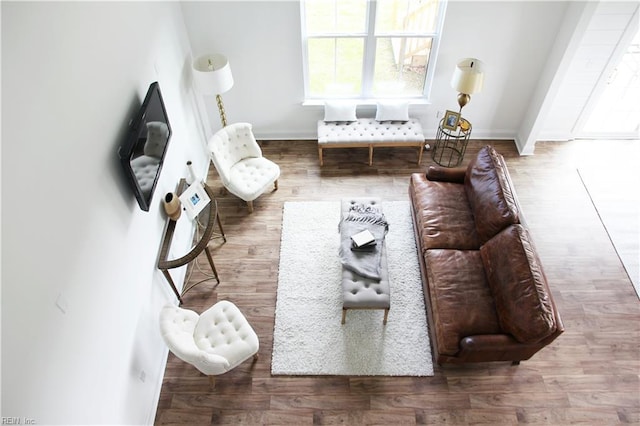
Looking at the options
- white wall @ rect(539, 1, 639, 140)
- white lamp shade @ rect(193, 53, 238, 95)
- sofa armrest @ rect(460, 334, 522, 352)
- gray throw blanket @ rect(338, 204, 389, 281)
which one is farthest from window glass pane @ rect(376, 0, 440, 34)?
sofa armrest @ rect(460, 334, 522, 352)

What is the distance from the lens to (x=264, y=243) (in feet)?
14.2

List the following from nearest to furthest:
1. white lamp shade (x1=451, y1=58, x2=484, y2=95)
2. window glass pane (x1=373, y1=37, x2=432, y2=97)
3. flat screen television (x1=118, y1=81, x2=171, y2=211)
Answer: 1. flat screen television (x1=118, y1=81, x2=171, y2=211)
2. white lamp shade (x1=451, y1=58, x2=484, y2=95)
3. window glass pane (x1=373, y1=37, x2=432, y2=97)

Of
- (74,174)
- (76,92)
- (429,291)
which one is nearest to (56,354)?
(74,174)

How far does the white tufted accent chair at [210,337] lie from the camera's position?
9.69ft

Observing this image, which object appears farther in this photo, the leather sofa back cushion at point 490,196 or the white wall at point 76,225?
the leather sofa back cushion at point 490,196

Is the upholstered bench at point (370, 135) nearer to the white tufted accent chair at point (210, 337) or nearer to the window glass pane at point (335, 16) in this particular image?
the window glass pane at point (335, 16)

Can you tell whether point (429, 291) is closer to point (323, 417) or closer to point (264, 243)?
point (323, 417)

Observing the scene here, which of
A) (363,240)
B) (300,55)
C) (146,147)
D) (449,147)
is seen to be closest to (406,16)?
(300,55)

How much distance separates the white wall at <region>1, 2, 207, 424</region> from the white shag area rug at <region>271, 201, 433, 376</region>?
1.16 m

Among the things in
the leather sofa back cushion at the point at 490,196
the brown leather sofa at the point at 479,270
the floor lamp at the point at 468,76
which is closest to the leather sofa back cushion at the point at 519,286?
the brown leather sofa at the point at 479,270

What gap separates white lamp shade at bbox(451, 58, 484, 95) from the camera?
13.9 feet

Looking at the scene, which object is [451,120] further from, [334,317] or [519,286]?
[334,317]

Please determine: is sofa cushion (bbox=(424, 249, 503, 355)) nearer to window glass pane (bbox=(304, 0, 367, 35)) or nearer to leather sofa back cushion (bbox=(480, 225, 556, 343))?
leather sofa back cushion (bbox=(480, 225, 556, 343))

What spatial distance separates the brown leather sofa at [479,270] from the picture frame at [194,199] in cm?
206
